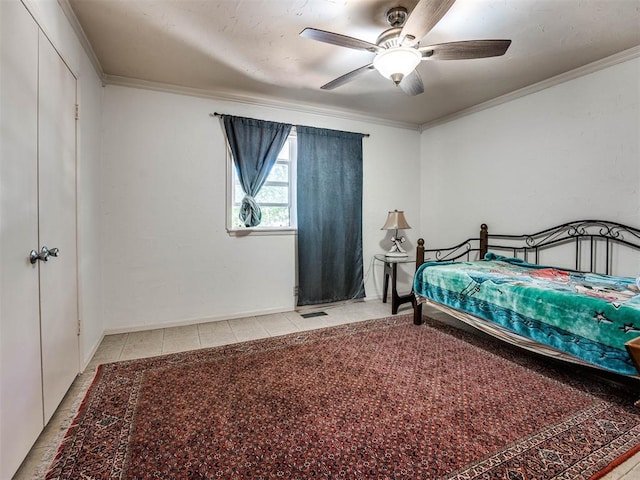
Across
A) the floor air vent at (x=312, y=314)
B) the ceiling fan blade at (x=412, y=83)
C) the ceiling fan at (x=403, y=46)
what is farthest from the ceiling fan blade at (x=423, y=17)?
the floor air vent at (x=312, y=314)

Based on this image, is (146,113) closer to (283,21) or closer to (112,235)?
(112,235)

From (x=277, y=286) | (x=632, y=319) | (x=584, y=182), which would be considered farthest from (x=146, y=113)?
(x=584, y=182)

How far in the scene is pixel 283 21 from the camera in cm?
216

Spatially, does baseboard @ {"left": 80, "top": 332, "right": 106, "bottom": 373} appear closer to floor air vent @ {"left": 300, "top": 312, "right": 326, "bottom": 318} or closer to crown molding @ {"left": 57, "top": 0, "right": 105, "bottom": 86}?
floor air vent @ {"left": 300, "top": 312, "right": 326, "bottom": 318}

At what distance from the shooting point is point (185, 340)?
9.36 ft

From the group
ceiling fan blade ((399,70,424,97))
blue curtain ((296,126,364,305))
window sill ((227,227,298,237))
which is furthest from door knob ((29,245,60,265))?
ceiling fan blade ((399,70,424,97))

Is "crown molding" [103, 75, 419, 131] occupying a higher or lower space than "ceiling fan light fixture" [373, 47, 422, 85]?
higher

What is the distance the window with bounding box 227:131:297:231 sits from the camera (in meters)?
3.69

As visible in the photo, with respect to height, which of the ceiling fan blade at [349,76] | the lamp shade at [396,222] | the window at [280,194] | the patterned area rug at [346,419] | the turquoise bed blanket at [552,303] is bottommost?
the patterned area rug at [346,419]

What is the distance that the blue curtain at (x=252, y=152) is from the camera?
11.2 feet

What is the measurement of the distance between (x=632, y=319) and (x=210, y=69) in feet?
11.6

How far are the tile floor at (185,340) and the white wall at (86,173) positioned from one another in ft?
0.74

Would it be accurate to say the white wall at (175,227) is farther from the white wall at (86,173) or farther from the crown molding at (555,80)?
the crown molding at (555,80)

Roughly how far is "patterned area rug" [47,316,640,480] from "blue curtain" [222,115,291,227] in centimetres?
163
